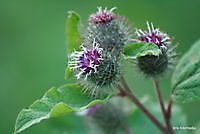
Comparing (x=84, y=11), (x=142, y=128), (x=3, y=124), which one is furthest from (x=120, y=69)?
(x=84, y=11)

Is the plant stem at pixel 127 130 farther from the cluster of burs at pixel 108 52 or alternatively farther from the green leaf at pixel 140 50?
the green leaf at pixel 140 50

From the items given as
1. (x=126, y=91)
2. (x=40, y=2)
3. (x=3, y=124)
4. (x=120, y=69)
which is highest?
(x=40, y=2)

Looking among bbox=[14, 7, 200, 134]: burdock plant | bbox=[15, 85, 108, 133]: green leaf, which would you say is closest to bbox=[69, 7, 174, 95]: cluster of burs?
bbox=[14, 7, 200, 134]: burdock plant

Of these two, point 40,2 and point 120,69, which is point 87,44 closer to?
point 120,69

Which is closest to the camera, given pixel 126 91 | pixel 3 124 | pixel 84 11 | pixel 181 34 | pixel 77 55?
pixel 77 55

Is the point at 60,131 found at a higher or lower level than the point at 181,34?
lower

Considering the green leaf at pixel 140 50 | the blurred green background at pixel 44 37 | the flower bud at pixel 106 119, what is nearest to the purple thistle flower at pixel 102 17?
the green leaf at pixel 140 50
